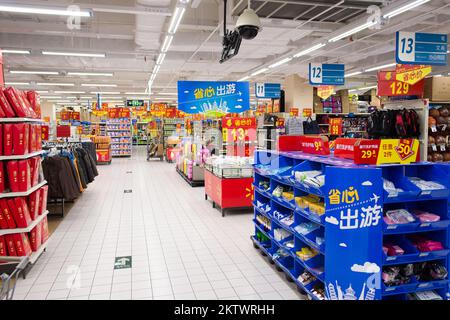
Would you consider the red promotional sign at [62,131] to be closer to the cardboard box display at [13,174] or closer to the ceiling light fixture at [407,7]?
the cardboard box display at [13,174]

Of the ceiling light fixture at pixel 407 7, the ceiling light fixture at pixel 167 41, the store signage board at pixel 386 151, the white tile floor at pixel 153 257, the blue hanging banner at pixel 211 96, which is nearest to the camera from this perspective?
the store signage board at pixel 386 151

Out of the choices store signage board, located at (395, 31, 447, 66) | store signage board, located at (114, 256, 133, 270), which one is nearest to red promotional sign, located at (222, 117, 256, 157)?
store signage board, located at (395, 31, 447, 66)

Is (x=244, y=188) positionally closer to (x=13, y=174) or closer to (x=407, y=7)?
(x=13, y=174)

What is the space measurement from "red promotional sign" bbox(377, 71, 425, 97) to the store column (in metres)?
10.3

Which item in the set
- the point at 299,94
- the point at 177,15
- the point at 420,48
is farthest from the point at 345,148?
the point at 299,94

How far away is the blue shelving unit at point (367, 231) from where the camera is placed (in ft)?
10.0

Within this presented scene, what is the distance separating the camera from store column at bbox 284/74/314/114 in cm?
1691

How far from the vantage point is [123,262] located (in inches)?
195

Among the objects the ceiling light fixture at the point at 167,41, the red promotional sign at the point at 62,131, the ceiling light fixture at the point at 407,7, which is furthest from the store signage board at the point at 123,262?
the ceiling light fixture at the point at 407,7

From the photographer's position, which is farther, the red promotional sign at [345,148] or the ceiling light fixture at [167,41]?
the ceiling light fixture at [167,41]

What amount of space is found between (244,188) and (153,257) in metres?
2.98

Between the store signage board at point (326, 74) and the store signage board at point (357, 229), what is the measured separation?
8.80 m

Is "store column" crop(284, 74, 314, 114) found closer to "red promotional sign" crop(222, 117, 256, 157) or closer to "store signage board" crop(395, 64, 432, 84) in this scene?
"red promotional sign" crop(222, 117, 256, 157)
